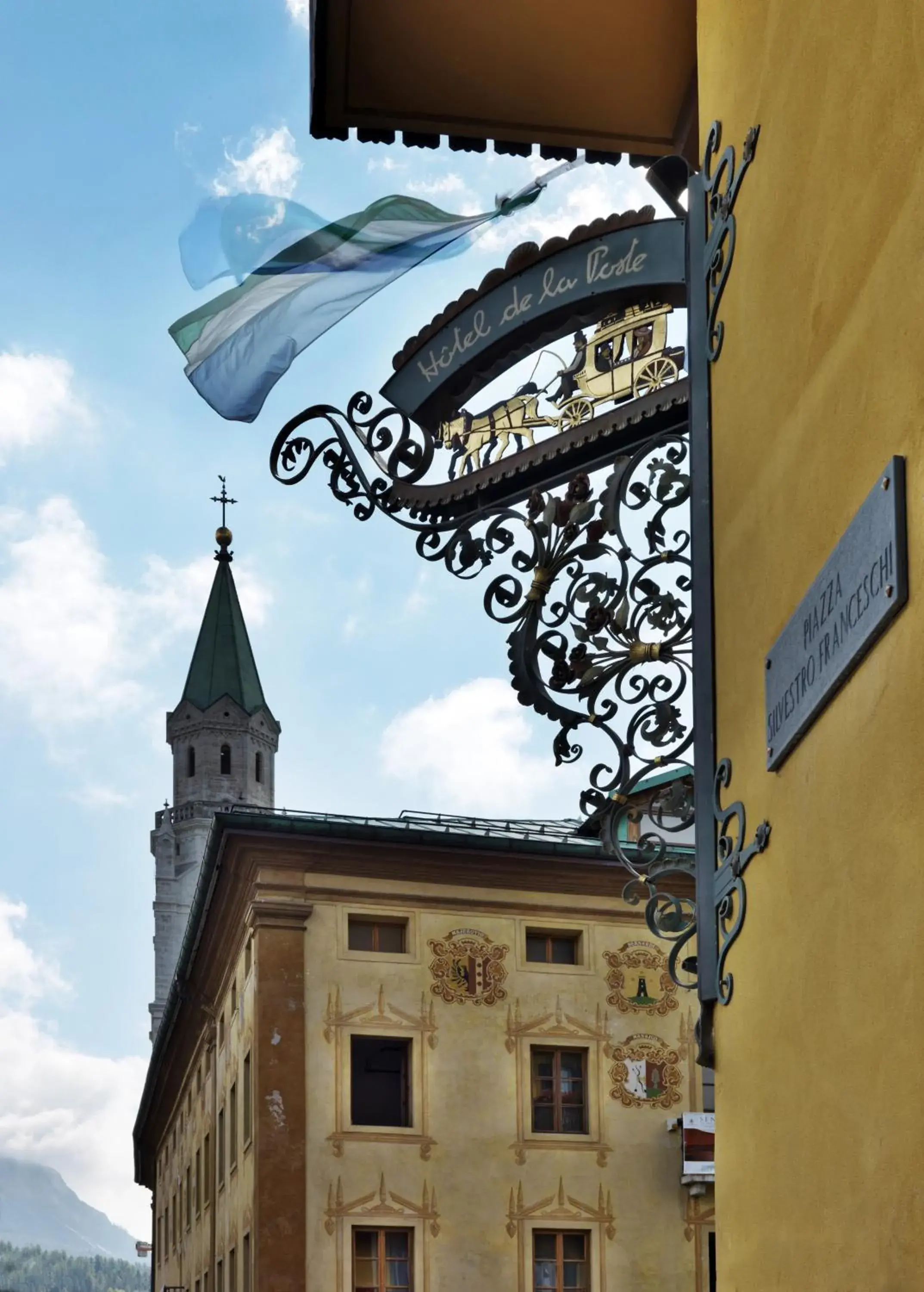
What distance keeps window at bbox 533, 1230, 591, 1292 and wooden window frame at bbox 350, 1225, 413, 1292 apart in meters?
2.24

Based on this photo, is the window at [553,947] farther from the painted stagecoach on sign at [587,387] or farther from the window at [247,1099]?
the painted stagecoach on sign at [587,387]

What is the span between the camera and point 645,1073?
34375mm

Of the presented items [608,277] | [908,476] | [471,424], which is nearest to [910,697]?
[908,476]

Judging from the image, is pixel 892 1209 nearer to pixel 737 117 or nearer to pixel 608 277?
pixel 737 117

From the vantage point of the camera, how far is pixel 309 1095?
105 ft

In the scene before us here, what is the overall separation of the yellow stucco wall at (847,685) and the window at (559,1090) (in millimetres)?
29928

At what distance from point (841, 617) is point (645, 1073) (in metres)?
31.8

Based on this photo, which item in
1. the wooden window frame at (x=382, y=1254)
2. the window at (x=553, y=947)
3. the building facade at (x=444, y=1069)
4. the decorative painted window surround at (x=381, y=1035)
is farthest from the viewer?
the window at (x=553, y=947)

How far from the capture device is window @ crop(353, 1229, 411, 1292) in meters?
31.3

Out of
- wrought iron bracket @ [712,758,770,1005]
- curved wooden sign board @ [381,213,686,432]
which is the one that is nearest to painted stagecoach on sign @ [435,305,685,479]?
curved wooden sign board @ [381,213,686,432]

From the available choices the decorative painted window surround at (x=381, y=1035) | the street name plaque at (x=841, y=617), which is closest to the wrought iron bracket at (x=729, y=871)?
the street name plaque at (x=841, y=617)

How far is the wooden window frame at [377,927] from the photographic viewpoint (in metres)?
33.7

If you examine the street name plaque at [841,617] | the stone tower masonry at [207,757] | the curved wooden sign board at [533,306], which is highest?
the stone tower masonry at [207,757]

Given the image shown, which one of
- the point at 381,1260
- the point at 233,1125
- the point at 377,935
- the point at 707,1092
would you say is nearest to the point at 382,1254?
the point at 381,1260
